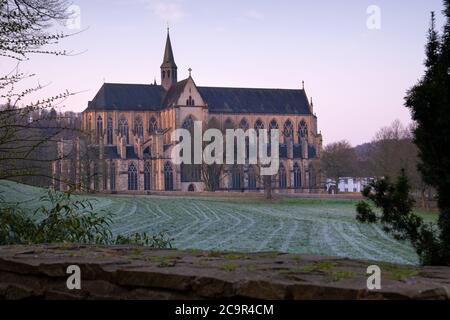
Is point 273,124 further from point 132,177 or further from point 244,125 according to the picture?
point 132,177

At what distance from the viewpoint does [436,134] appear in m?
6.98

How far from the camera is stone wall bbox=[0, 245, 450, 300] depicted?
4.39 m

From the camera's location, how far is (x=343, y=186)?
9831 cm

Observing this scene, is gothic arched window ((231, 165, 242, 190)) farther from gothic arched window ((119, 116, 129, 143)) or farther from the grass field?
Result: the grass field

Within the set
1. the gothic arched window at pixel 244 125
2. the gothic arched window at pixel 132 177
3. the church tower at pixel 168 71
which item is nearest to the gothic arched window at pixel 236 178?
the gothic arched window at pixel 244 125

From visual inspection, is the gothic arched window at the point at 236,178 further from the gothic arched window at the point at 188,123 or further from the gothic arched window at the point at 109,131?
the gothic arched window at the point at 109,131

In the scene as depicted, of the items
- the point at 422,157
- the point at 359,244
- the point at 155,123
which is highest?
the point at 155,123

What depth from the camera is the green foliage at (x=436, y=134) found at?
687 cm

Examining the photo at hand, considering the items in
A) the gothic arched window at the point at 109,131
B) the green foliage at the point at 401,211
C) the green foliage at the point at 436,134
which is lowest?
the green foliage at the point at 401,211

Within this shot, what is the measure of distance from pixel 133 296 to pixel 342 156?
7827 centimetres

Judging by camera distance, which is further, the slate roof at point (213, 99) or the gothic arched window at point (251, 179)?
the slate roof at point (213, 99)

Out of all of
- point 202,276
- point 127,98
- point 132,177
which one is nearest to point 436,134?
point 202,276
